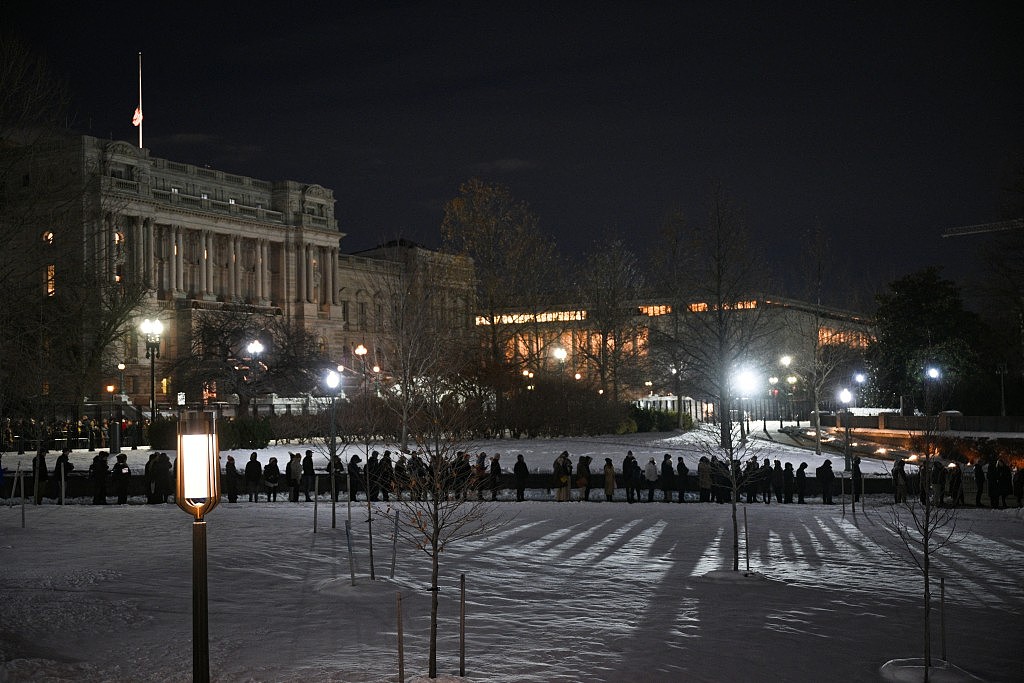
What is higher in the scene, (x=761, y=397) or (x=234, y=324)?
(x=234, y=324)

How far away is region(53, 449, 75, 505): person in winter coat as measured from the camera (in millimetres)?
28250

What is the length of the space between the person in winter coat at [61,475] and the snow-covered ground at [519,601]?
322 centimetres

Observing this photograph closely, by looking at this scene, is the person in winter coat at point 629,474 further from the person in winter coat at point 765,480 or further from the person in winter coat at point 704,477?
the person in winter coat at point 765,480

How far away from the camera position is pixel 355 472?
27.8 meters

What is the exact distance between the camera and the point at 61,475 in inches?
1129

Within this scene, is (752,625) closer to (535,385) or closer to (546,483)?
(546,483)

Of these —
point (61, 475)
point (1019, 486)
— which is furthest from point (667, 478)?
point (61, 475)

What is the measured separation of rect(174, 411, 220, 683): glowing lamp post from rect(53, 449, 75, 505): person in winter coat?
21.2m

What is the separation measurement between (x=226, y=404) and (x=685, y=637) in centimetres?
4584

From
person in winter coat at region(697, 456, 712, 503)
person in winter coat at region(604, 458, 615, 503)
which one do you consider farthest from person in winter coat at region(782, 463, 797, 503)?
person in winter coat at region(604, 458, 615, 503)

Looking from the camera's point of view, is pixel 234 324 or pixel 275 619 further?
pixel 234 324

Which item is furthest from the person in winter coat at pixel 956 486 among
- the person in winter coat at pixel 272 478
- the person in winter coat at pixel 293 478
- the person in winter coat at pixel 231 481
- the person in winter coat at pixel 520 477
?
the person in winter coat at pixel 231 481

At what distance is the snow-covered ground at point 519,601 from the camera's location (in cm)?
1273

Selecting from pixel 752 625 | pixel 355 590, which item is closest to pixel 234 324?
pixel 355 590
